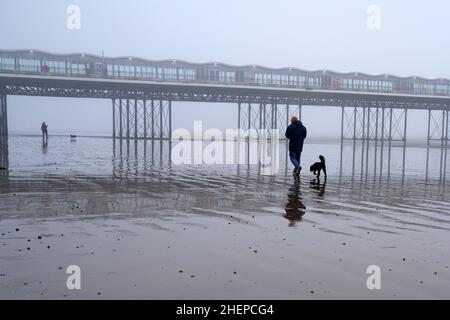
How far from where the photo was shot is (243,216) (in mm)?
6660

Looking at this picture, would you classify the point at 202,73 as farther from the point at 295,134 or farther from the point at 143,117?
the point at 295,134

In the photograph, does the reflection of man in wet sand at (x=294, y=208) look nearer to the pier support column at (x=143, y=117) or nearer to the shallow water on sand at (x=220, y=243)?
the shallow water on sand at (x=220, y=243)

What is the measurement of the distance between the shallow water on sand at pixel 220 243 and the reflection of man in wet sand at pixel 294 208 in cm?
3

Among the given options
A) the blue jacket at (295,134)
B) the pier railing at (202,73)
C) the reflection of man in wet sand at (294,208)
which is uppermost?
the pier railing at (202,73)

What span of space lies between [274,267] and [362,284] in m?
0.87

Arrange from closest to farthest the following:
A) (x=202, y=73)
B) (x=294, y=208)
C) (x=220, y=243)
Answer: (x=220, y=243) < (x=294, y=208) < (x=202, y=73)

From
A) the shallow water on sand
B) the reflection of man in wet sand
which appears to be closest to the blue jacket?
the reflection of man in wet sand

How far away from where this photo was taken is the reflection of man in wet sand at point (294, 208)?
6.45 meters

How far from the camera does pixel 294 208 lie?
739 centimetres

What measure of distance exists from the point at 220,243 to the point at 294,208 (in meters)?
2.79

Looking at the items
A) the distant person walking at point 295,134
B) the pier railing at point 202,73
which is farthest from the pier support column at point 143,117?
the distant person walking at point 295,134

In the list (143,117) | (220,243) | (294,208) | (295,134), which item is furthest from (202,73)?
(220,243)

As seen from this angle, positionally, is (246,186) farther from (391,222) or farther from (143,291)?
(143,291)
